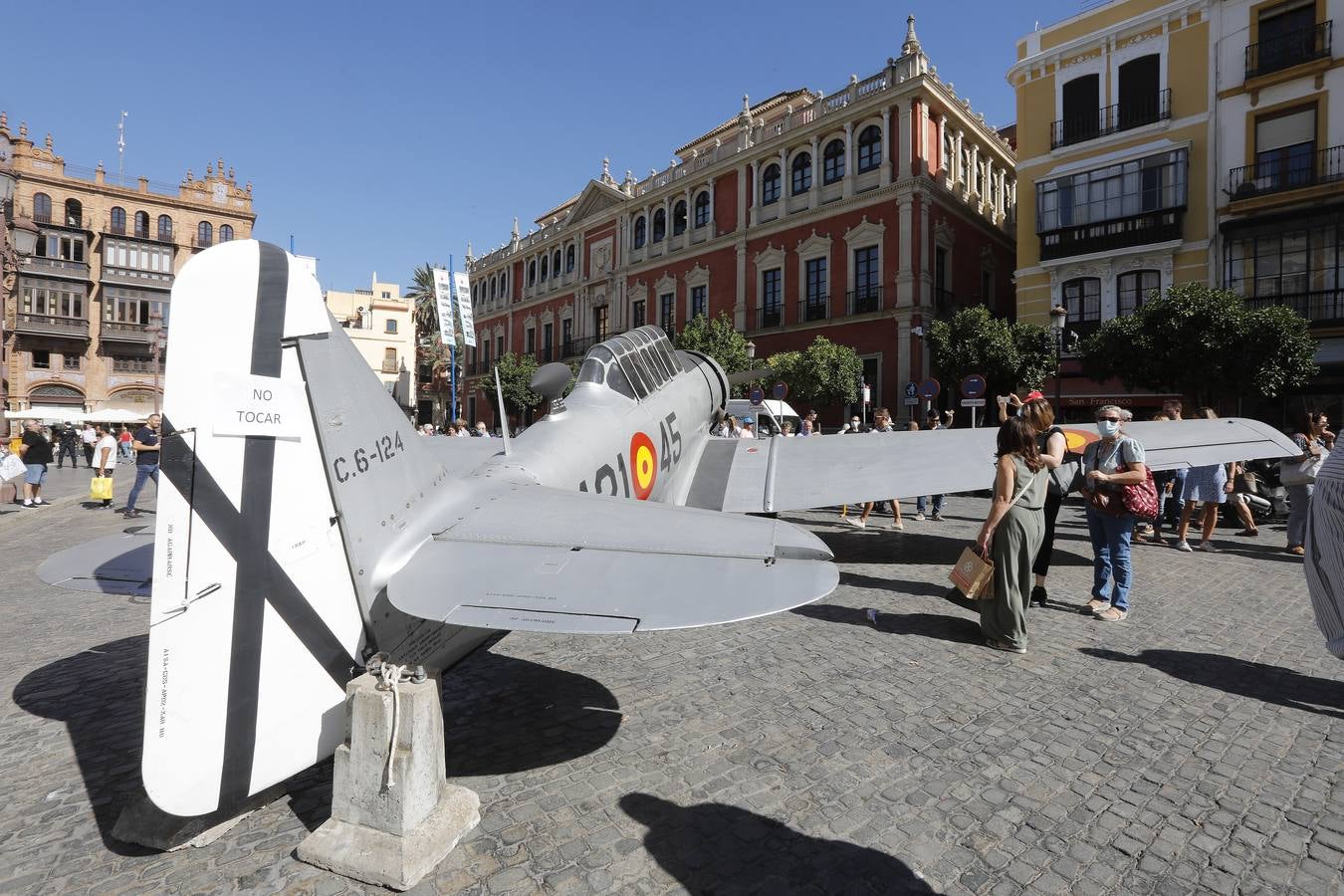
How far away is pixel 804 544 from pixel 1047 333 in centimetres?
2345

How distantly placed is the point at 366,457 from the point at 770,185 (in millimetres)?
33297

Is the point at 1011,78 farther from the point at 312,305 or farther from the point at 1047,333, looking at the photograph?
the point at 312,305

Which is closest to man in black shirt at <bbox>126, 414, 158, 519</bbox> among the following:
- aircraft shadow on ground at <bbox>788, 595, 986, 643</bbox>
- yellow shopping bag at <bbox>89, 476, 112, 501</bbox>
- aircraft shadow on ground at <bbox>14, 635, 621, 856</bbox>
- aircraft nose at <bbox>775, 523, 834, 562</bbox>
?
yellow shopping bag at <bbox>89, 476, 112, 501</bbox>

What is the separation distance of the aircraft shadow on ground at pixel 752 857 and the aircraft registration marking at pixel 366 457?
191 centimetres

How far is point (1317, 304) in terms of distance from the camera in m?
18.8

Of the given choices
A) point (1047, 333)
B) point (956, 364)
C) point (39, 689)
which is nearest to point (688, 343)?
point (956, 364)

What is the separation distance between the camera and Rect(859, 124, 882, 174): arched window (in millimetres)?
27766

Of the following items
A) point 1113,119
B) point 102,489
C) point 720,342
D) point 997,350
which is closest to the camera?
point 102,489

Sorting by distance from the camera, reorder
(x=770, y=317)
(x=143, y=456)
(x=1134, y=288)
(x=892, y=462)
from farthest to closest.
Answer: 1. (x=770, y=317)
2. (x=1134, y=288)
3. (x=143, y=456)
4. (x=892, y=462)

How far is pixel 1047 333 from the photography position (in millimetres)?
21609

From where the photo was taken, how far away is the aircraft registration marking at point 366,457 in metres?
2.51

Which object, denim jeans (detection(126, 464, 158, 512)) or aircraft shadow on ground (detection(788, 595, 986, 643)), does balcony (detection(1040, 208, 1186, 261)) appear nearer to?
aircraft shadow on ground (detection(788, 595, 986, 643))

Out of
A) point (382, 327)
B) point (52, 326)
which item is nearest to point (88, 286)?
point (52, 326)

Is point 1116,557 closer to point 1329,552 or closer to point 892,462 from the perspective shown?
point 892,462
